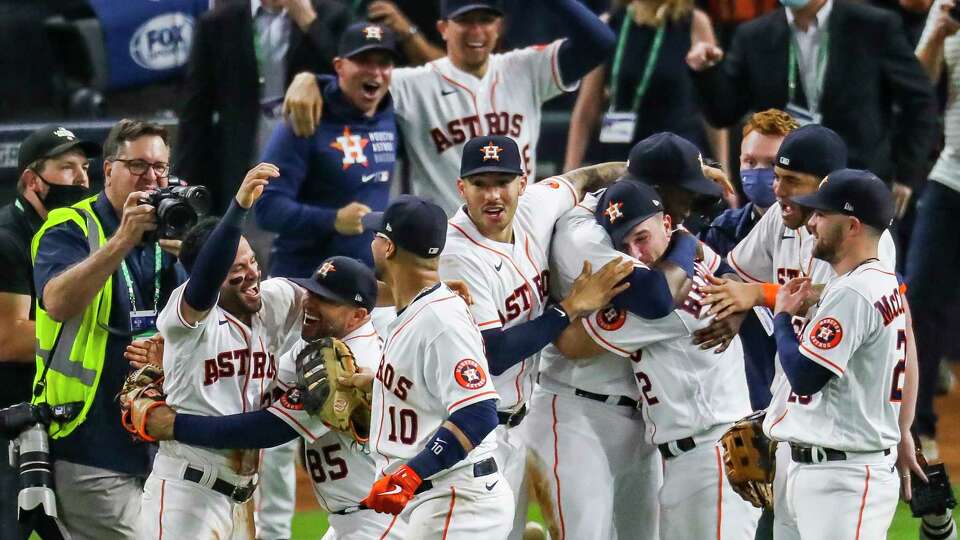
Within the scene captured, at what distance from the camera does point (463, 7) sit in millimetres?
7320

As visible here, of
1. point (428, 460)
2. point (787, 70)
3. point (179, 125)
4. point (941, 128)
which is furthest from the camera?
point (941, 128)

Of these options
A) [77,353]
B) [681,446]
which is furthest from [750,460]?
[77,353]

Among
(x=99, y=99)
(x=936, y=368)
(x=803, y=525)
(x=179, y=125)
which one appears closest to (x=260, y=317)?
(x=803, y=525)

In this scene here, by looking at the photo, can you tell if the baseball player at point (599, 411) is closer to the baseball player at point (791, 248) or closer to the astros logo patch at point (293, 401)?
the baseball player at point (791, 248)

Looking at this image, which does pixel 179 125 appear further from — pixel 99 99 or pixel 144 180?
pixel 144 180

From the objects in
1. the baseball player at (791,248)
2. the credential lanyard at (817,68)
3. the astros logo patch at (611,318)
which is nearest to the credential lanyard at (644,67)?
the credential lanyard at (817,68)

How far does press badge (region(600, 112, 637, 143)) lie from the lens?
819 cm

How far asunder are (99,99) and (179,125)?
1489 mm

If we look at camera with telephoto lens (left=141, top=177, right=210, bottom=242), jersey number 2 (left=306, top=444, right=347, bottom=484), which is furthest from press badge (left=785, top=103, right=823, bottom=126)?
camera with telephoto lens (left=141, top=177, right=210, bottom=242)

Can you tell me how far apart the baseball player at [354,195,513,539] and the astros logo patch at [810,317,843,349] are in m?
1.01

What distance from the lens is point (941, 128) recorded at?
378 inches

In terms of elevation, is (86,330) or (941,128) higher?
(86,330)

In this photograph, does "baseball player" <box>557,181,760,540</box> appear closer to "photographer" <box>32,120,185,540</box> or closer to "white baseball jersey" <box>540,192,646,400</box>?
"white baseball jersey" <box>540,192,646,400</box>

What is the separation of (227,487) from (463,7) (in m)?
2.55
